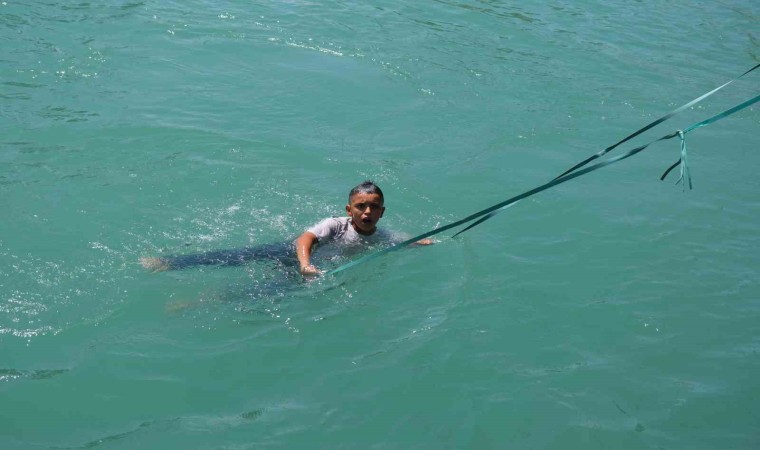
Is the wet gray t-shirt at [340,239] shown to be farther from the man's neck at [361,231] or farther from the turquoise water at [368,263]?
the turquoise water at [368,263]

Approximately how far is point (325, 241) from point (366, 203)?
1.65ft

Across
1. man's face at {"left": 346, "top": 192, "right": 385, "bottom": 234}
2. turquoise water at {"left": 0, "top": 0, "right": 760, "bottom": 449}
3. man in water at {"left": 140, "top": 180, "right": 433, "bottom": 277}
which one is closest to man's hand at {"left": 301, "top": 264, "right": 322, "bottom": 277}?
man in water at {"left": 140, "top": 180, "right": 433, "bottom": 277}

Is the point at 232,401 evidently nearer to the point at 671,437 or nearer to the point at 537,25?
the point at 671,437

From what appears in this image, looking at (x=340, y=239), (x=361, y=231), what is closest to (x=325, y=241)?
(x=340, y=239)

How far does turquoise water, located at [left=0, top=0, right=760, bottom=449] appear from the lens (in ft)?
17.0

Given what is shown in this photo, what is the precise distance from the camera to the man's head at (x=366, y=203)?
650 cm

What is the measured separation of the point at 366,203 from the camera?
6520mm

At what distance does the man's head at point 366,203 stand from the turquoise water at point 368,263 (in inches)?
18.6

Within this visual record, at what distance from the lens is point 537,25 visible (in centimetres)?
1325

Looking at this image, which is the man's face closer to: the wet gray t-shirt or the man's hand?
the wet gray t-shirt

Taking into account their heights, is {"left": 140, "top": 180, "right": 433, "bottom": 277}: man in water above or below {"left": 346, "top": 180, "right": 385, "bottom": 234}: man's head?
below

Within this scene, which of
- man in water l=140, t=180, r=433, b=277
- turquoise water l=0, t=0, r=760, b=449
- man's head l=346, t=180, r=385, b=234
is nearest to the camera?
turquoise water l=0, t=0, r=760, b=449

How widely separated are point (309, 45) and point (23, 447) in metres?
7.90

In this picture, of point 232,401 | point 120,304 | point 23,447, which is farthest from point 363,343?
point 23,447
